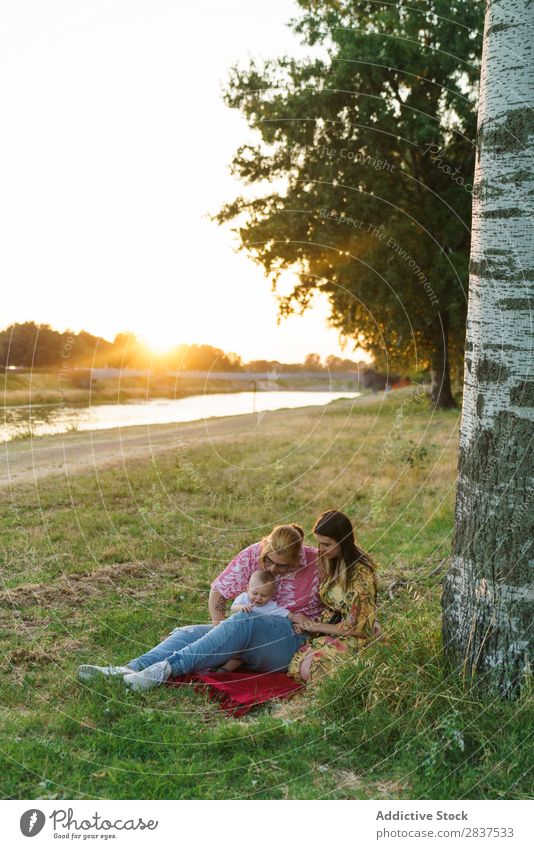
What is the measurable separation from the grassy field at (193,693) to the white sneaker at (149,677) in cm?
9

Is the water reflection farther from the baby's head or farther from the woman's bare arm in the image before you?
the baby's head

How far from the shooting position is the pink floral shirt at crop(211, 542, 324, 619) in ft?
19.8

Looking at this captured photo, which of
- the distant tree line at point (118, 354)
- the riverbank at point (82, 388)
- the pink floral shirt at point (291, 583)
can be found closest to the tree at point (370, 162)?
the riverbank at point (82, 388)

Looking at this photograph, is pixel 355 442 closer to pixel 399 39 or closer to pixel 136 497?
pixel 136 497

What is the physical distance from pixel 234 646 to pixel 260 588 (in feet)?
1.49

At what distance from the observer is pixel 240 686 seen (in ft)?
17.7

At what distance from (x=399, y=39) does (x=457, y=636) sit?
1796 centimetres

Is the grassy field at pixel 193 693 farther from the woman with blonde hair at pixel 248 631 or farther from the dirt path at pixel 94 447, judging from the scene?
the dirt path at pixel 94 447

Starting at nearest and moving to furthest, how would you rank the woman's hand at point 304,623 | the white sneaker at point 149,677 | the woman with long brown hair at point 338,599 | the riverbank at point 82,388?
the white sneaker at point 149,677
the woman with long brown hair at point 338,599
the woman's hand at point 304,623
the riverbank at point 82,388

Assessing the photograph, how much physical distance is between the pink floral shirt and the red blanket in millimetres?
590

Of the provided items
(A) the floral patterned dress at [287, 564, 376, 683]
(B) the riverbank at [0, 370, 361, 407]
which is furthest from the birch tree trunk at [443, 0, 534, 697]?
(B) the riverbank at [0, 370, 361, 407]


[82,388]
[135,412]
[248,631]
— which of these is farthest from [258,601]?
[135,412]

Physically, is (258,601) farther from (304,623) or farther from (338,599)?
(338,599)

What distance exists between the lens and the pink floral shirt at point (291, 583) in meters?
6.03
